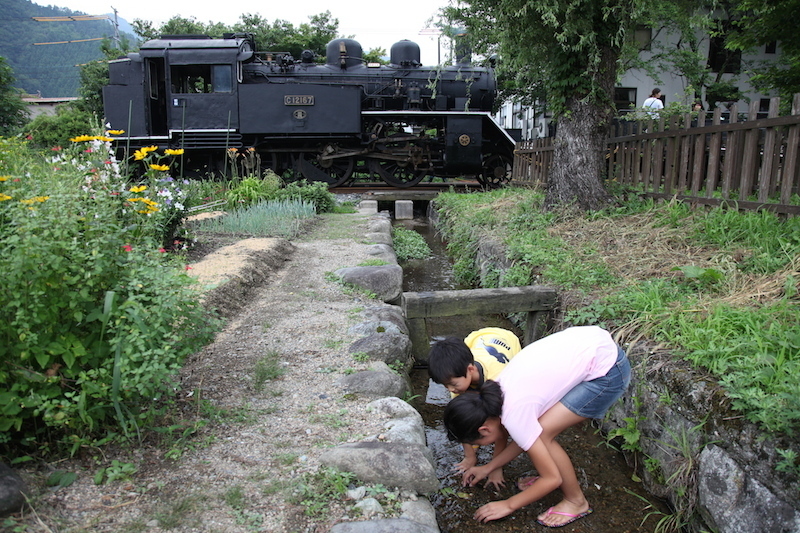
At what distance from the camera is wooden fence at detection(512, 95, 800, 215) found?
12.2 ft

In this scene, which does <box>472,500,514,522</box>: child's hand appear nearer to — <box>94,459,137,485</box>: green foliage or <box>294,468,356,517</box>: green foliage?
<box>294,468,356,517</box>: green foliage

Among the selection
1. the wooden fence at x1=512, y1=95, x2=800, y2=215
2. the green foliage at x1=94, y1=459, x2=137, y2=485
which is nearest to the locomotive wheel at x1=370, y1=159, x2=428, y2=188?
the wooden fence at x1=512, y1=95, x2=800, y2=215

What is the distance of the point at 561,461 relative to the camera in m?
2.09

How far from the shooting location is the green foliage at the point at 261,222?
575 centimetres

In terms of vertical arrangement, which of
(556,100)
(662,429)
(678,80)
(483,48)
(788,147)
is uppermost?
(678,80)

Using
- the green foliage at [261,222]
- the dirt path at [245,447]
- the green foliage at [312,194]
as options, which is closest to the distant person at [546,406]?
the dirt path at [245,447]

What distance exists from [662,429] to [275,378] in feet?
5.59

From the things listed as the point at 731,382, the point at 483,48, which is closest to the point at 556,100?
the point at 483,48

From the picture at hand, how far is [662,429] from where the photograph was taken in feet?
7.35

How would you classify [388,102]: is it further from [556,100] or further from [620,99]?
[620,99]

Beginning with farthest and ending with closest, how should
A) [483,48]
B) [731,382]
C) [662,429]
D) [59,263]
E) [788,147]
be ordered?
[483,48], [788,147], [662,429], [731,382], [59,263]

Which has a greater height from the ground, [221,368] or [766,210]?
[766,210]

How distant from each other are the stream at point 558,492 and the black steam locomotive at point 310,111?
8072 mm

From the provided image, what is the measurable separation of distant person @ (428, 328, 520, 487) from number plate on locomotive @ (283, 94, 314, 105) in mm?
8419
